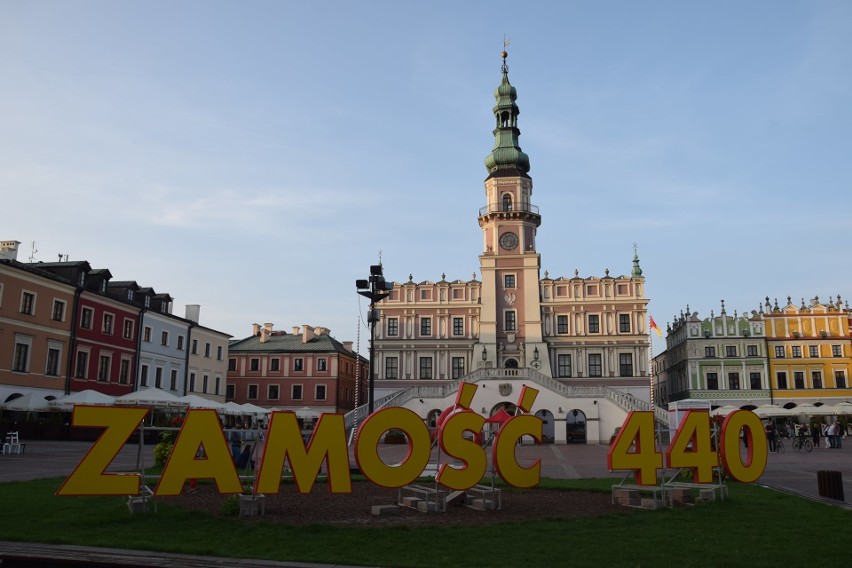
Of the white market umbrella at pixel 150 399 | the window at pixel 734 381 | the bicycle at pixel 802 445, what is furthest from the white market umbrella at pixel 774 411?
the white market umbrella at pixel 150 399

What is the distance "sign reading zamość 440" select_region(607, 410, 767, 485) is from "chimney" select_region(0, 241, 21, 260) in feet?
148

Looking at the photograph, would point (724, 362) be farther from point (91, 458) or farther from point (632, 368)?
point (91, 458)

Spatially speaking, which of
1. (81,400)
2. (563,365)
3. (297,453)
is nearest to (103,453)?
(297,453)

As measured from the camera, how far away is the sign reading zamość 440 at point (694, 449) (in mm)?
16391

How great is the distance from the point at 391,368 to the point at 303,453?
4956 cm

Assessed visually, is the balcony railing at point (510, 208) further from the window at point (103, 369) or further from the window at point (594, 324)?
the window at point (103, 369)

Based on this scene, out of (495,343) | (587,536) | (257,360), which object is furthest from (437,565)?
(257,360)

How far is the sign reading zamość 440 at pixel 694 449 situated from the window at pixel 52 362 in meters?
38.5

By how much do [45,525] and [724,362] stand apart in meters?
68.8

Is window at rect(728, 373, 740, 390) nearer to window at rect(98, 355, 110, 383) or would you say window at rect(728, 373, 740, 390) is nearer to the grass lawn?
window at rect(98, 355, 110, 383)

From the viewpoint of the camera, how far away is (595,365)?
61656 mm

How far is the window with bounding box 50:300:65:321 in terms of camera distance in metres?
43.8

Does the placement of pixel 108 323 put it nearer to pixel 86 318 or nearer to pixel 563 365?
pixel 86 318

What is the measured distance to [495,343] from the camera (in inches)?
2416
